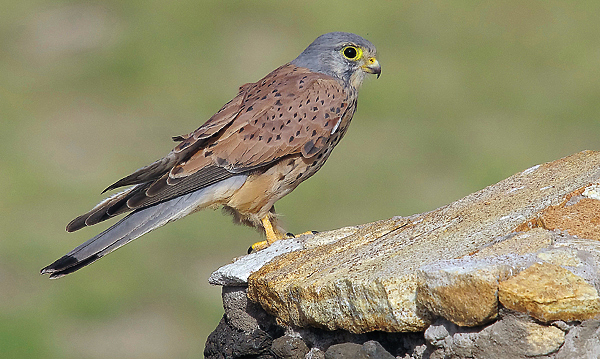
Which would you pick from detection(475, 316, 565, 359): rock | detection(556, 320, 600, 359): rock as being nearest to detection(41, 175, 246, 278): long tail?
detection(475, 316, 565, 359): rock

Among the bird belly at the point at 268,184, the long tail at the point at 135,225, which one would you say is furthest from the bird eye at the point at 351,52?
the long tail at the point at 135,225

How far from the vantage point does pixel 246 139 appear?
13.3 feet

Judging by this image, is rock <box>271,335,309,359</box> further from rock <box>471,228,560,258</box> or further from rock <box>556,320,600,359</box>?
rock <box>556,320,600,359</box>

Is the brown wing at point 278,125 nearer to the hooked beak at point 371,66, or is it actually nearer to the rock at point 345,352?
the hooked beak at point 371,66

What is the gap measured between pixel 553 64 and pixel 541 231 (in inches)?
376

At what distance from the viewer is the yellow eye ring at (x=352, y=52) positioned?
4.52 m

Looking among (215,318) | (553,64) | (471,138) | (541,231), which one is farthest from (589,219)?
(553,64)

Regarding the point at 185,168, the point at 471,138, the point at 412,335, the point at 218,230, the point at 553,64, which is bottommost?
the point at 412,335

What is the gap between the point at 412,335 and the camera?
8.28 feet

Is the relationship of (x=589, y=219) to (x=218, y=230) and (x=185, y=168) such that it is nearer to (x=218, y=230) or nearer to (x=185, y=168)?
(x=185, y=168)

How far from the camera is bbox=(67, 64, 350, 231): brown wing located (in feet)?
12.8

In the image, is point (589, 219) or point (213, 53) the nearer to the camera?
point (589, 219)

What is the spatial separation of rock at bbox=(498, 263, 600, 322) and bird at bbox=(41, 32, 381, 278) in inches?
76.9

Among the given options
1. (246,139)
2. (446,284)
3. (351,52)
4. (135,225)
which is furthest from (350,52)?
(446,284)
